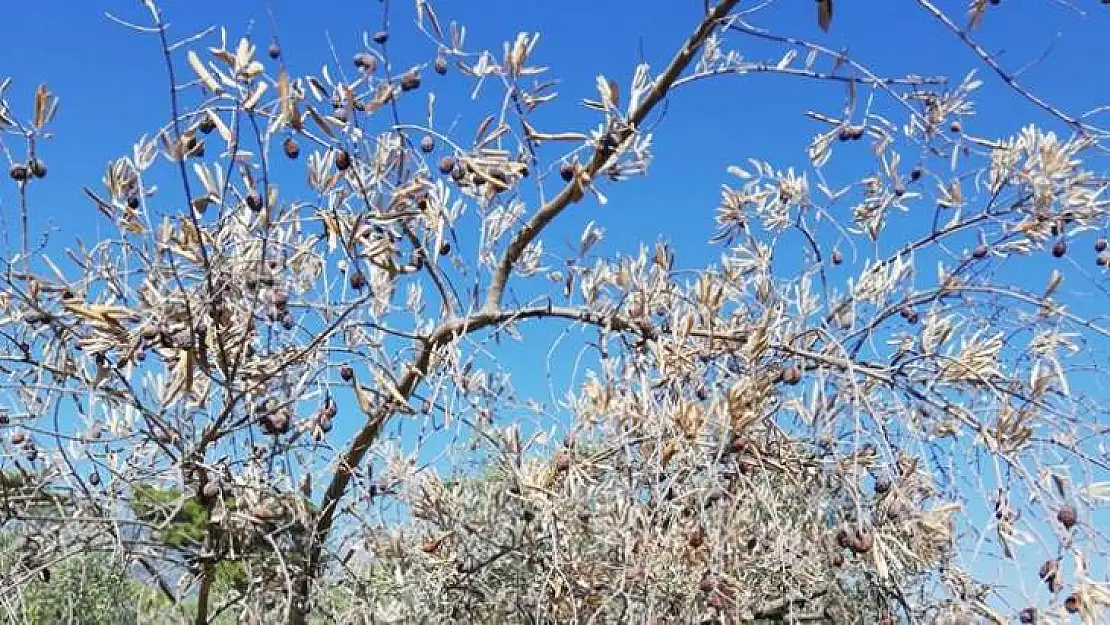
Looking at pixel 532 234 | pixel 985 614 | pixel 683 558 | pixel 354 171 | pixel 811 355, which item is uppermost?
pixel 532 234

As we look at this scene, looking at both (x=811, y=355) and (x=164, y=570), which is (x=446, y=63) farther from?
(x=164, y=570)

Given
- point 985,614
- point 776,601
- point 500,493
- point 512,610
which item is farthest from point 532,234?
point 985,614

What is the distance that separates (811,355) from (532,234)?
725 mm

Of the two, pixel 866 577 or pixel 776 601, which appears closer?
pixel 866 577

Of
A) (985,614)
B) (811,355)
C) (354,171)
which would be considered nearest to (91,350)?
(354,171)

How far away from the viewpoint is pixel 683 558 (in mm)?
2039

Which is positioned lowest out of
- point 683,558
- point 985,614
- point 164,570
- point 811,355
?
point 985,614

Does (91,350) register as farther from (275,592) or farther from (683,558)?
(683,558)

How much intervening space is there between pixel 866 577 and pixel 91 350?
64.7 inches

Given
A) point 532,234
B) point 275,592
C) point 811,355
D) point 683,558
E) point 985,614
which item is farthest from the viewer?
point 532,234

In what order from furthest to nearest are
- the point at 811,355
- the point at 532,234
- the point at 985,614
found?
the point at 532,234
the point at 811,355
the point at 985,614

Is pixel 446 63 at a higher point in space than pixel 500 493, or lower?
higher

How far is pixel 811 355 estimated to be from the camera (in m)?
2.26

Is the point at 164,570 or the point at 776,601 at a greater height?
the point at 164,570
